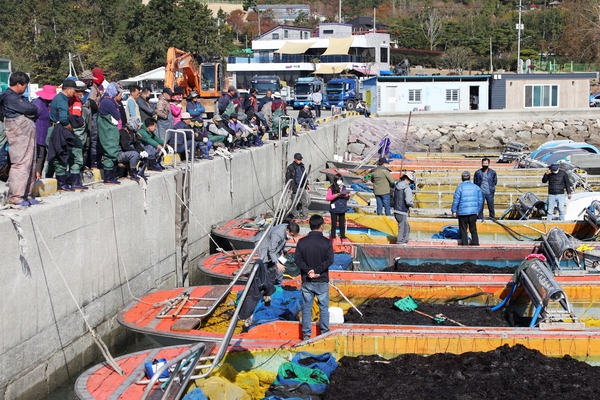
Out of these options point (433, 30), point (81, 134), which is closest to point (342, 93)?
point (433, 30)

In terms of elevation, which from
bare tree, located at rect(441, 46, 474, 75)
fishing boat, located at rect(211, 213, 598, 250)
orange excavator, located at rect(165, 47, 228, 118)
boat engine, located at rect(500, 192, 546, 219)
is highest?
bare tree, located at rect(441, 46, 474, 75)

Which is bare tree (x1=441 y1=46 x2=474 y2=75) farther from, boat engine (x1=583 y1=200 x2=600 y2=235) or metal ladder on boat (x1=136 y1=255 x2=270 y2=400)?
metal ladder on boat (x1=136 y1=255 x2=270 y2=400)

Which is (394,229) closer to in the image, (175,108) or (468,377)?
(175,108)

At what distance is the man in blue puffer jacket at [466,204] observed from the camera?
1528 centimetres

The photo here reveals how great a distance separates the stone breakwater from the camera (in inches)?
1745

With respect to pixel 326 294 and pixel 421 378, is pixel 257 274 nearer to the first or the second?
pixel 326 294

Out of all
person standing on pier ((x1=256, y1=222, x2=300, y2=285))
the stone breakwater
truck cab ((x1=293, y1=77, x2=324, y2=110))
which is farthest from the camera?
truck cab ((x1=293, y1=77, x2=324, y2=110))

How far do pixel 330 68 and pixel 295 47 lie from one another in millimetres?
5501

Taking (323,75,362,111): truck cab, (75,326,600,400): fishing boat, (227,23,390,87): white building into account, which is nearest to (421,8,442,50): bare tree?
(227,23,390,87): white building

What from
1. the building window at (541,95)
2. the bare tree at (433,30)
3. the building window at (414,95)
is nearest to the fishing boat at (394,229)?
the building window at (414,95)

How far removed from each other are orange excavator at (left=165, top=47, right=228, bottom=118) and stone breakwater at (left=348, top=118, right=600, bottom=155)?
8721 millimetres

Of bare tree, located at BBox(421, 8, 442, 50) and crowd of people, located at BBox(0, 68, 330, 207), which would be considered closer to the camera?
crowd of people, located at BBox(0, 68, 330, 207)

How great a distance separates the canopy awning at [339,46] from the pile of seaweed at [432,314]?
218 feet

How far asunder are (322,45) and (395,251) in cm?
6586
